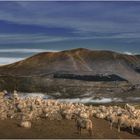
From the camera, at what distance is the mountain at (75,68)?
43656mm

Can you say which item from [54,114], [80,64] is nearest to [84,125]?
[54,114]

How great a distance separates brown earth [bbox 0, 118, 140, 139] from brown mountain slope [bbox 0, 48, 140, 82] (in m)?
15.2

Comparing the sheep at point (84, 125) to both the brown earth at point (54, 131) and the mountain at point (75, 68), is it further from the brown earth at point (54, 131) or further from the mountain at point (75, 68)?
the mountain at point (75, 68)

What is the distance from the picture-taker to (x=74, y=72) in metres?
47.4

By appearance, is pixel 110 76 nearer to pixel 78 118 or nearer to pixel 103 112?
pixel 103 112

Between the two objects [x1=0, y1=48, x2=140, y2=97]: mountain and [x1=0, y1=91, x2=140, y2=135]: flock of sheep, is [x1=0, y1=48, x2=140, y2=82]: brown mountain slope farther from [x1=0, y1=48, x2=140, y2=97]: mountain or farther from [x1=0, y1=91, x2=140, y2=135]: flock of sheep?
[x1=0, y1=91, x2=140, y2=135]: flock of sheep

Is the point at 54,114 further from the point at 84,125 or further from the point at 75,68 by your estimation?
the point at 75,68

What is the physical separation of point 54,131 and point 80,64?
21332 millimetres

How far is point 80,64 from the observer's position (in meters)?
46.6

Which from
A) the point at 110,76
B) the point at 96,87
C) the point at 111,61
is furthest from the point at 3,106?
the point at 96,87

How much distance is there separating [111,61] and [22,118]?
765 inches

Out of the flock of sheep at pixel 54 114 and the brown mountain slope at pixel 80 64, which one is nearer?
the flock of sheep at pixel 54 114

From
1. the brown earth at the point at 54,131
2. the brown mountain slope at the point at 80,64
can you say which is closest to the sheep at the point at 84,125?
the brown earth at the point at 54,131

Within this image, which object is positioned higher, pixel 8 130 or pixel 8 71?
pixel 8 71
